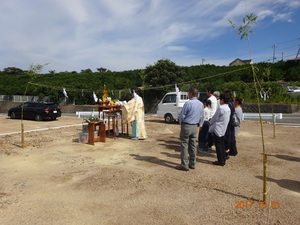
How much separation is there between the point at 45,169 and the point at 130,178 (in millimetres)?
2103

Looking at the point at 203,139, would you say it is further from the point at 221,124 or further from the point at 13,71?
the point at 13,71

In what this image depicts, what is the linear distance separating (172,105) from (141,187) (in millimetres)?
9187

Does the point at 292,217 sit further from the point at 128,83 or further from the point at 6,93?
the point at 6,93

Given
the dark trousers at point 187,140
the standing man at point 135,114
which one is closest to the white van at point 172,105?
the standing man at point 135,114

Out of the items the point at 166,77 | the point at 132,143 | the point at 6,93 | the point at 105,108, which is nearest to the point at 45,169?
the point at 132,143

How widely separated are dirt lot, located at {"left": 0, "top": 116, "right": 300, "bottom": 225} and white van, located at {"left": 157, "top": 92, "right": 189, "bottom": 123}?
20.0 feet

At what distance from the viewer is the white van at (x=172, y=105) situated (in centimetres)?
1280

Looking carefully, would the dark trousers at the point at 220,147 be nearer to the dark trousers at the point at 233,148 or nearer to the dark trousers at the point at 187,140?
the dark trousers at the point at 187,140

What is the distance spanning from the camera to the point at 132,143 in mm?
7824

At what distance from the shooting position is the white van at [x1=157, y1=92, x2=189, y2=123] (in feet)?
42.0

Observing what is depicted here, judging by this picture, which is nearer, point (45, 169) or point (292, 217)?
point (292, 217)

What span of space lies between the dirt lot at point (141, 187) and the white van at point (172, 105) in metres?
6.10
